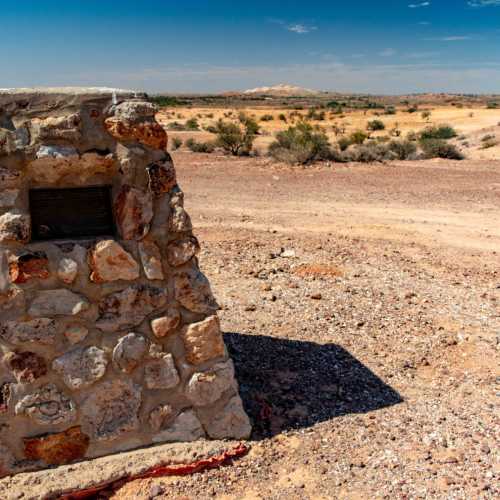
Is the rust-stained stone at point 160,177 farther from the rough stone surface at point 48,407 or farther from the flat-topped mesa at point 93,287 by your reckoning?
the rough stone surface at point 48,407

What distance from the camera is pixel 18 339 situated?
3383mm

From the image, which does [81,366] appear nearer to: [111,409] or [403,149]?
[111,409]

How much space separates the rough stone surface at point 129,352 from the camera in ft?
11.7

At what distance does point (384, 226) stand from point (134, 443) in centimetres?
744

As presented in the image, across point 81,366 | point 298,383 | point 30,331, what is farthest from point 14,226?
point 298,383

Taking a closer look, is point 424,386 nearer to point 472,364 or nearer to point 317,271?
point 472,364

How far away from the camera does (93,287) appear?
350cm

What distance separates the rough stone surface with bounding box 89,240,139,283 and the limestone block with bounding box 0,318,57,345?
1.18ft

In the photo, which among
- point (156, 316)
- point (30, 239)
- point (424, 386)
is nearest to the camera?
point (30, 239)

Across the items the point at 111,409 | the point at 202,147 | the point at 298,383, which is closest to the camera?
the point at 111,409

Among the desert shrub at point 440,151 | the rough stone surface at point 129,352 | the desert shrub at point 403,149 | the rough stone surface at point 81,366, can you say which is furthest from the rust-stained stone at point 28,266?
the desert shrub at point 440,151

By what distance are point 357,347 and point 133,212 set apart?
9.20 ft

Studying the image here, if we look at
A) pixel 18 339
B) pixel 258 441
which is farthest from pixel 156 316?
pixel 258 441

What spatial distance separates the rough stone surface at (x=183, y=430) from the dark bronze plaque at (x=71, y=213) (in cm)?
122
